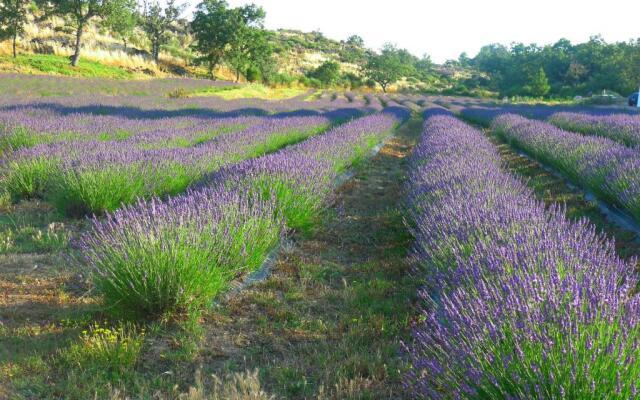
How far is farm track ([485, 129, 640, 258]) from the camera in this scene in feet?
14.8

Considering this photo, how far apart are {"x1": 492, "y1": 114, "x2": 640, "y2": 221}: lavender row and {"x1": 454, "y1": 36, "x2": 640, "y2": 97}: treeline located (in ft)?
120

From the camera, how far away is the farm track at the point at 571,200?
14.8 ft

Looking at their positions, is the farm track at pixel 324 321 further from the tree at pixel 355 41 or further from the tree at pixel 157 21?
the tree at pixel 355 41

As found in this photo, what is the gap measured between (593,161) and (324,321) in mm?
4863

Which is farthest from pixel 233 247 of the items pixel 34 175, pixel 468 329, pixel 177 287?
pixel 34 175

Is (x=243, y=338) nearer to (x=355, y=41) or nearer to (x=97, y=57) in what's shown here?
(x=97, y=57)

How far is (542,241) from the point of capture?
2.61 m

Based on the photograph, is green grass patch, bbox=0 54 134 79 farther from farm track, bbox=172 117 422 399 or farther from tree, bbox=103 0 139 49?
farm track, bbox=172 117 422 399

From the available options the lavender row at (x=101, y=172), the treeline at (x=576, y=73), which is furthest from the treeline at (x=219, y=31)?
the lavender row at (x=101, y=172)

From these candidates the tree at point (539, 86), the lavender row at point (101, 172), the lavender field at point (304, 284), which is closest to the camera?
the lavender field at point (304, 284)

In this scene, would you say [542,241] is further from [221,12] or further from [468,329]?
[221,12]

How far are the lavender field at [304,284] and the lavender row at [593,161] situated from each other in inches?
1.8

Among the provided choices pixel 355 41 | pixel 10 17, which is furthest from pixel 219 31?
pixel 355 41

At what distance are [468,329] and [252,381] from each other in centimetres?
79
